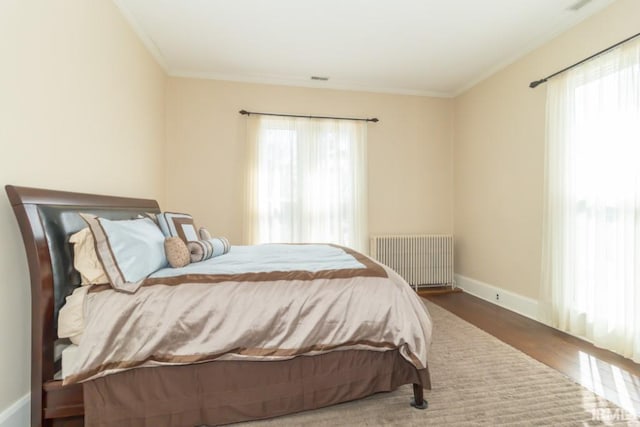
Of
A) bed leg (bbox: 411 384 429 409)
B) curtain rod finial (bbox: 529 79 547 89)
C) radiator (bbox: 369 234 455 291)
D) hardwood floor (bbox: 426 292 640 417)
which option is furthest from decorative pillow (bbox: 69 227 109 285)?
curtain rod finial (bbox: 529 79 547 89)

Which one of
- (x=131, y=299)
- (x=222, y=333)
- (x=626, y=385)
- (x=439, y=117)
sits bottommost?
(x=626, y=385)

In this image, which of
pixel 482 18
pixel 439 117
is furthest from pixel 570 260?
pixel 439 117

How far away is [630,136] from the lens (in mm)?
2211

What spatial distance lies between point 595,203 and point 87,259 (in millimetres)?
3494

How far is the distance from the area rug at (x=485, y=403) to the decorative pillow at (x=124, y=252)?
954 mm

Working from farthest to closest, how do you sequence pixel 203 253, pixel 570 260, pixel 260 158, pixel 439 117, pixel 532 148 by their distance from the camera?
pixel 439 117 < pixel 260 158 < pixel 532 148 < pixel 570 260 < pixel 203 253

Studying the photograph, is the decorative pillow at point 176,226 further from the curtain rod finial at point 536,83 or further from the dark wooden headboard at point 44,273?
the curtain rod finial at point 536,83

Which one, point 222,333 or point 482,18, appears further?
point 482,18

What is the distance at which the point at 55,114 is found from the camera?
173 centimetres

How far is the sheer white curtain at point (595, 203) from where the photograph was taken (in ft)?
7.18

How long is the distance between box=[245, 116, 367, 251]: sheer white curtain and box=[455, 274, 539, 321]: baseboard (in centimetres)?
144

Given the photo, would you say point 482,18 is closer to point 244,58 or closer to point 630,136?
point 630,136

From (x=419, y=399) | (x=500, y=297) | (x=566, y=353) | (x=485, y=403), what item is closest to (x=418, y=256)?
(x=500, y=297)

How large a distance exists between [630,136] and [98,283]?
3536 mm
